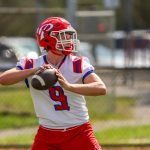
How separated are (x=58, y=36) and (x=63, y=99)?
53 centimetres

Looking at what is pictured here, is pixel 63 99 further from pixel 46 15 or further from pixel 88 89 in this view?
pixel 46 15

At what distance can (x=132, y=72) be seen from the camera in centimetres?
1226

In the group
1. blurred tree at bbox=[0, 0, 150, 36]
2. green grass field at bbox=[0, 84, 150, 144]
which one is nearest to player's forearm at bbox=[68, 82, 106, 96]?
green grass field at bbox=[0, 84, 150, 144]

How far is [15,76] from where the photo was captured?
6129mm

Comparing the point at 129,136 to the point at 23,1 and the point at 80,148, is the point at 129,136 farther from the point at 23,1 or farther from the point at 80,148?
the point at 23,1

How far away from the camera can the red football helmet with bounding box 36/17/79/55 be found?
20.0 feet

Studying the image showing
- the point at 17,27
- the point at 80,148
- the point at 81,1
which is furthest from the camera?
the point at 81,1

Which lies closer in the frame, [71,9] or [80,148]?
[80,148]

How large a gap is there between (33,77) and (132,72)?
21.7 ft

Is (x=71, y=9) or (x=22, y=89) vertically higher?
(x=71, y=9)

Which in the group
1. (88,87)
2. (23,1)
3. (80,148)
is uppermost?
(88,87)

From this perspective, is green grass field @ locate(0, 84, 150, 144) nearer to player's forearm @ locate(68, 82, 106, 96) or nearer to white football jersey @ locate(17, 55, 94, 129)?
white football jersey @ locate(17, 55, 94, 129)

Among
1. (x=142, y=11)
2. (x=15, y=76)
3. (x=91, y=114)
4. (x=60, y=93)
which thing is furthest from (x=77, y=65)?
(x=142, y=11)

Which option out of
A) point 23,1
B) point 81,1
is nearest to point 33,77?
point 81,1
